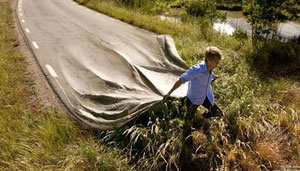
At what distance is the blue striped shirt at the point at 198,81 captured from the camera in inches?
111

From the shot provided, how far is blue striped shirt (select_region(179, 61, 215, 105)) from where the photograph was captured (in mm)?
2828

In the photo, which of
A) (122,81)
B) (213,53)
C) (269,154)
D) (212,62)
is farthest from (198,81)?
(122,81)

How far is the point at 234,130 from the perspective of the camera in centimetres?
327

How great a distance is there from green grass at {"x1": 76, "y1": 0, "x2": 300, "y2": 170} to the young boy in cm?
14

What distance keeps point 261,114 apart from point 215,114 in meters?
0.82

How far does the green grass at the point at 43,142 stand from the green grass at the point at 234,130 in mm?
327

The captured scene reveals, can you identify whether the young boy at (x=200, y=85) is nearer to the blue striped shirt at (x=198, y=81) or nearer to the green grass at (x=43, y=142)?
the blue striped shirt at (x=198, y=81)

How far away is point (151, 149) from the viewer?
114 inches

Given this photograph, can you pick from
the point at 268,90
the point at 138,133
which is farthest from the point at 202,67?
the point at 268,90

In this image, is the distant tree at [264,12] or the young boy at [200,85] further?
the distant tree at [264,12]

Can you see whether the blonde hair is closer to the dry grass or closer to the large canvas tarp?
the large canvas tarp

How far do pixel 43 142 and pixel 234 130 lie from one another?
9.57ft

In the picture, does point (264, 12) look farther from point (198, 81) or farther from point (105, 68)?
point (105, 68)

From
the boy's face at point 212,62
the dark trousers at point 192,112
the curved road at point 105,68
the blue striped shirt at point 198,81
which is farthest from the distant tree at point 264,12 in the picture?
the boy's face at point 212,62
